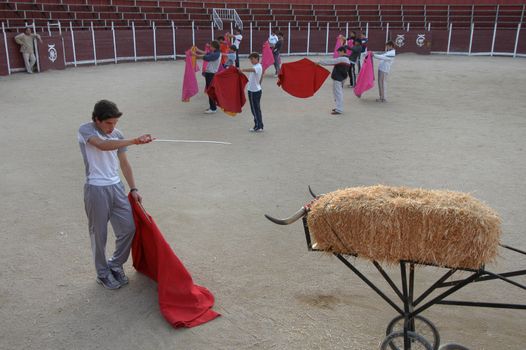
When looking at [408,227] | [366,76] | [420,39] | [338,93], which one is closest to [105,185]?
[408,227]

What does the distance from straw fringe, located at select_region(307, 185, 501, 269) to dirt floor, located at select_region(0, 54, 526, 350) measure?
877 millimetres

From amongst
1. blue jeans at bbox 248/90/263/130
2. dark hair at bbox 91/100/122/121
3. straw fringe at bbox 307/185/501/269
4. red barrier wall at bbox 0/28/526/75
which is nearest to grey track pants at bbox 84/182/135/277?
dark hair at bbox 91/100/122/121

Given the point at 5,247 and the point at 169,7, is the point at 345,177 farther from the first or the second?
the point at 169,7

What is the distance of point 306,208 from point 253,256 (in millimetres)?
1612

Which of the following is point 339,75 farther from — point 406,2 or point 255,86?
point 406,2

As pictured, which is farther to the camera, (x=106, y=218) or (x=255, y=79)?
(x=255, y=79)

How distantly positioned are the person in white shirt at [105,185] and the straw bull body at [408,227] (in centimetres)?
143

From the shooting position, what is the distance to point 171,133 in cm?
924

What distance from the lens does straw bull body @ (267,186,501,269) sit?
272 cm

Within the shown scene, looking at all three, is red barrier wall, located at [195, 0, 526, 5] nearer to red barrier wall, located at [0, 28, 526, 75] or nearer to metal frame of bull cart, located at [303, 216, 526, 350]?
red barrier wall, located at [0, 28, 526, 75]

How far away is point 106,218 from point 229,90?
595cm

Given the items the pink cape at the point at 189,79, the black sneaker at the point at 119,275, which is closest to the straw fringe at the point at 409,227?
the black sneaker at the point at 119,275

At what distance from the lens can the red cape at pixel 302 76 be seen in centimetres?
916

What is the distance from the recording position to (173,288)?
3764mm
